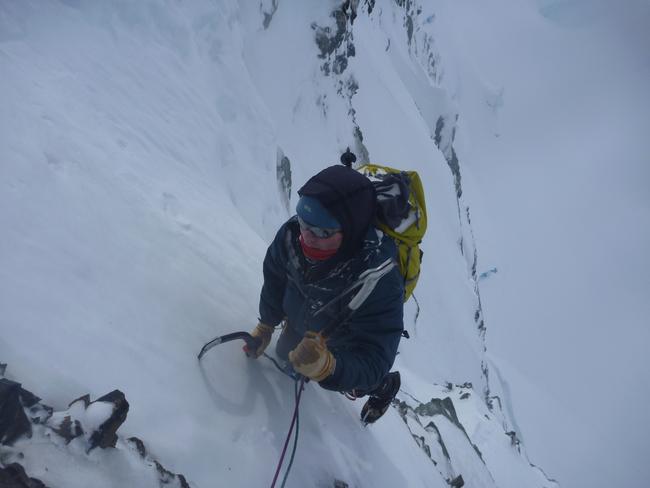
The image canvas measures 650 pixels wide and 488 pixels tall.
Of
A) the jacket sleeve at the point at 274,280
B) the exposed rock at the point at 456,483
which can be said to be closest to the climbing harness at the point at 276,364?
the jacket sleeve at the point at 274,280

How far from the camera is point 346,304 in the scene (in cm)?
227

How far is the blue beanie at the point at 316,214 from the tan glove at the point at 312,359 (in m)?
0.55

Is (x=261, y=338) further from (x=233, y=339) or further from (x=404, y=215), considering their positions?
(x=404, y=215)

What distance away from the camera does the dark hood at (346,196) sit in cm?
199

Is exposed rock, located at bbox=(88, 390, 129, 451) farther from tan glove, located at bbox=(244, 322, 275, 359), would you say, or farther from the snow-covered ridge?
tan glove, located at bbox=(244, 322, 275, 359)

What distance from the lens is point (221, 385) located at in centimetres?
246

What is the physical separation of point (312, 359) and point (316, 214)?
26.6 inches

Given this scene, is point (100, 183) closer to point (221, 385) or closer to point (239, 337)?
point (239, 337)

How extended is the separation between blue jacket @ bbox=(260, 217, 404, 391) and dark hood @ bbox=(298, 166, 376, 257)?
17 centimetres

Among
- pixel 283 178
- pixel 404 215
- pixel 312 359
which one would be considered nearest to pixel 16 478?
pixel 312 359

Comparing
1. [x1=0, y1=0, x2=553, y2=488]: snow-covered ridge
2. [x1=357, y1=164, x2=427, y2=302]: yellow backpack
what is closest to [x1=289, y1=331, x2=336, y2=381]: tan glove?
[x1=0, y1=0, x2=553, y2=488]: snow-covered ridge

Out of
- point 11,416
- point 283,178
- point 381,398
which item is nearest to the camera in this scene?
point 11,416

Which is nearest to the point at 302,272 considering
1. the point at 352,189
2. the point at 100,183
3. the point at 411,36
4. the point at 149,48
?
the point at 352,189

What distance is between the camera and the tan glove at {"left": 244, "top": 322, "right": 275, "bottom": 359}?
2.78m
